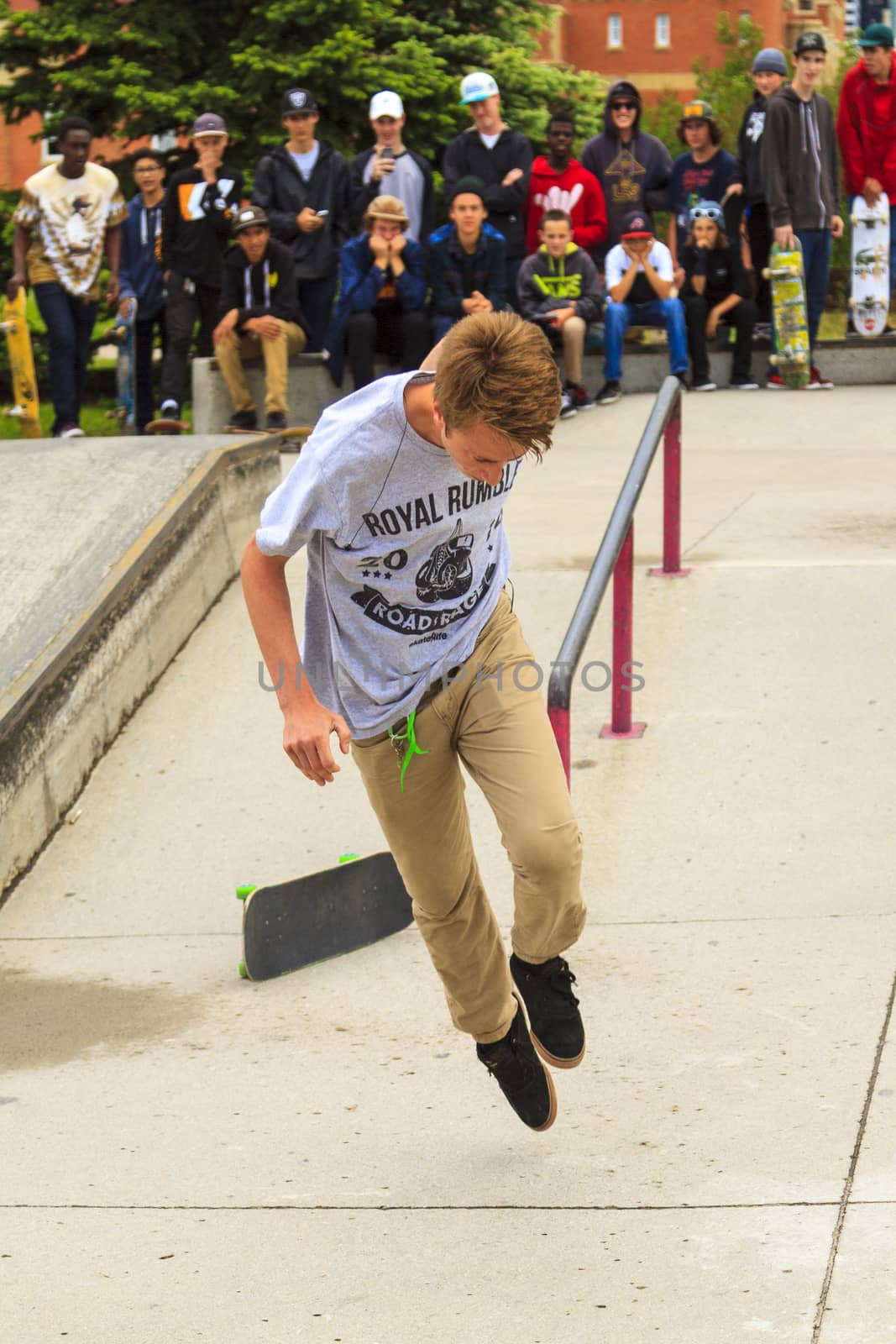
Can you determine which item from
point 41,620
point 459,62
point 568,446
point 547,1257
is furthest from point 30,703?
point 459,62

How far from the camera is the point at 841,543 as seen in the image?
8219mm

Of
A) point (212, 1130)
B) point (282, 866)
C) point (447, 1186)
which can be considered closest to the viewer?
point (447, 1186)

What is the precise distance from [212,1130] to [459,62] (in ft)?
49.3

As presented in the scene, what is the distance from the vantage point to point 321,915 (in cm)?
496

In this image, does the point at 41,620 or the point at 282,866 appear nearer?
the point at 282,866

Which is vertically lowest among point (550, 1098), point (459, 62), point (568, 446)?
point (568, 446)

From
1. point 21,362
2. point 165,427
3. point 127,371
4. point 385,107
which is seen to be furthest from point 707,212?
point 21,362

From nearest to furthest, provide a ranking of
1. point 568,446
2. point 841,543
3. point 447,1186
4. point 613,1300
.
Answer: point 613,1300
point 447,1186
point 841,543
point 568,446

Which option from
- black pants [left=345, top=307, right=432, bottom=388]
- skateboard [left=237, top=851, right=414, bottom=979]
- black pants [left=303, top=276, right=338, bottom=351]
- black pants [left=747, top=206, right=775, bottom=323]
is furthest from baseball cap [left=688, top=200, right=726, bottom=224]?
skateboard [left=237, top=851, right=414, bottom=979]

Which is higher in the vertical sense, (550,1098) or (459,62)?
(459,62)

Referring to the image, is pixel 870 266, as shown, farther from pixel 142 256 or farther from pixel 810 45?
pixel 142 256

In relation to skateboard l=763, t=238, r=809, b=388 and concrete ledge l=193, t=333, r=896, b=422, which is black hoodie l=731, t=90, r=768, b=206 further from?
concrete ledge l=193, t=333, r=896, b=422

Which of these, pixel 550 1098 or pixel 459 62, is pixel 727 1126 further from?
pixel 459 62

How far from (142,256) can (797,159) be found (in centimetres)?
460
